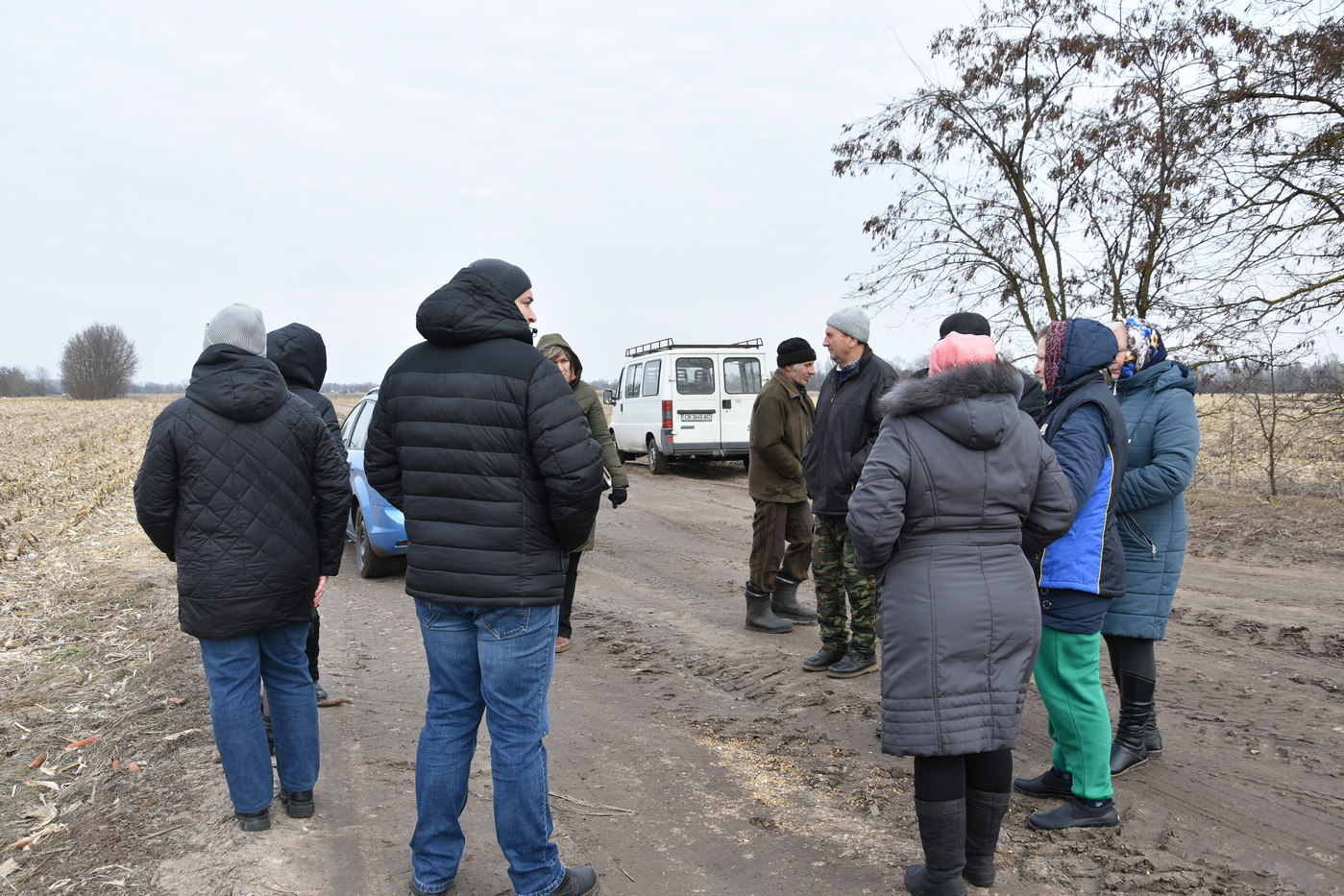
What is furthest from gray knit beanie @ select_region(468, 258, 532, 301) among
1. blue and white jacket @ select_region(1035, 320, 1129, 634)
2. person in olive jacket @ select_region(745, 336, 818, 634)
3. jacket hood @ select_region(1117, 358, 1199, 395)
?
→ person in olive jacket @ select_region(745, 336, 818, 634)

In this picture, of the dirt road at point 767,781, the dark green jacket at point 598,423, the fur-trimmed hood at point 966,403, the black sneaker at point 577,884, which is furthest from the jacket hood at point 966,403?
the dark green jacket at point 598,423

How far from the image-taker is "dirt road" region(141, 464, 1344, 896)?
323cm

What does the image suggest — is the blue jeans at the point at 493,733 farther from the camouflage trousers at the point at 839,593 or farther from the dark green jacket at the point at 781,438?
the dark green jacket at the point at 781,438

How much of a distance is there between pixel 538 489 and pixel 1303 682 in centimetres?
472

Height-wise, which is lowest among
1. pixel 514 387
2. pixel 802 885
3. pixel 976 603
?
pixel 802 885

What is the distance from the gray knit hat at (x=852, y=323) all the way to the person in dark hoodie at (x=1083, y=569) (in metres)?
1.82

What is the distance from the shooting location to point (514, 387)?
2.85m

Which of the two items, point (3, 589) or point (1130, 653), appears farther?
point (3, 589)

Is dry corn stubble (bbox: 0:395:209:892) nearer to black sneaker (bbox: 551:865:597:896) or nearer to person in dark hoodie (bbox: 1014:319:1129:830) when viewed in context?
black sneaker (bbox: 551:865:597:896)

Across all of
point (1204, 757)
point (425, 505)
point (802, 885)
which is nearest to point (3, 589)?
point (425, 505)

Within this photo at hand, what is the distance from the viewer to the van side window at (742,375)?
667 inches

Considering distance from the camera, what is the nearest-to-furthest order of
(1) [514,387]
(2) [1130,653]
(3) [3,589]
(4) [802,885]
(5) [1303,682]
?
(1) [514,387], (4) [802,885], (2) [1130,653], (5) [1303,682], (3) [3,589]

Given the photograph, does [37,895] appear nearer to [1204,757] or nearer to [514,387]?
[514,387]

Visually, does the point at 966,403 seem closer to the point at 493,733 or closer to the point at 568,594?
the point at 493,733
